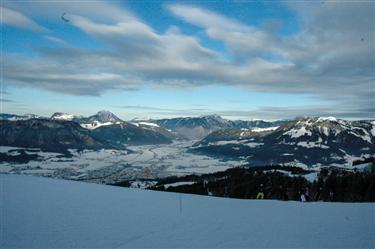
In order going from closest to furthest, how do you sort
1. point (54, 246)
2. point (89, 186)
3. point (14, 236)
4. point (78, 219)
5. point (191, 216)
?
point (54, 246), point (14, 236), point (78, 219), point (191, 216), point (89, 186)

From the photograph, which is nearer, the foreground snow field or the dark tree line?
the foreground snow field

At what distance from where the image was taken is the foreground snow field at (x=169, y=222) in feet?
27.9

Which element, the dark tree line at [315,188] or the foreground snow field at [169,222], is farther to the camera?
the dark tree line at [315,188]

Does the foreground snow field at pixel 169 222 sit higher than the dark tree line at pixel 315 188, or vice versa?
the foreground snow field at pixel 169 222

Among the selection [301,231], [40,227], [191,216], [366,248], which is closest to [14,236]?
[40,227]

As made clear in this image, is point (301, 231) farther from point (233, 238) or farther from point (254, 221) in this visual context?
point (233, 238)

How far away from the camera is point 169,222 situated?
1028 centimetres

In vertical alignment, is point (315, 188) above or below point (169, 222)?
below

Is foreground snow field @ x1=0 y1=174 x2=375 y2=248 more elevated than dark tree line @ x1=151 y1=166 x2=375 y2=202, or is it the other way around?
foreground snow field @ x1=0 y1=174 x2=375 y2=248

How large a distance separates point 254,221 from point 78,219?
5.33 m

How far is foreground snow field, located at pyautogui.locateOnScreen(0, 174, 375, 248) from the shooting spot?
8508 mm

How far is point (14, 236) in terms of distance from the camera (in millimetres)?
8594

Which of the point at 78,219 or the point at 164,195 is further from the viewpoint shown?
the point at 164,195

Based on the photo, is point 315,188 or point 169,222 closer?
point 169,222
